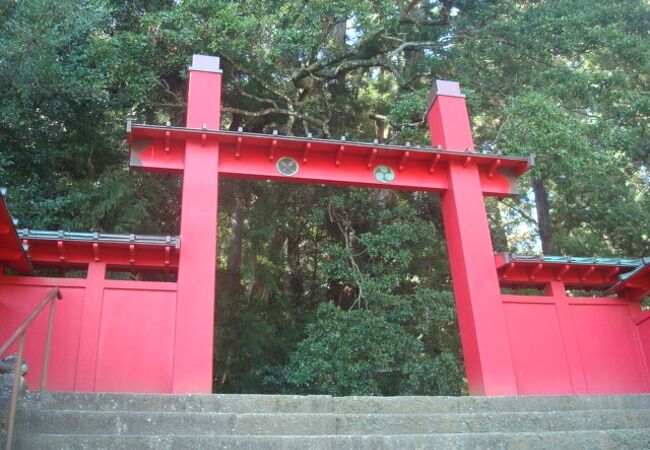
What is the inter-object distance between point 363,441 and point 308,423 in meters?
0.51

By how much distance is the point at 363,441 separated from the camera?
167 inches

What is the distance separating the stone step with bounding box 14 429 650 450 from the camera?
155 inches

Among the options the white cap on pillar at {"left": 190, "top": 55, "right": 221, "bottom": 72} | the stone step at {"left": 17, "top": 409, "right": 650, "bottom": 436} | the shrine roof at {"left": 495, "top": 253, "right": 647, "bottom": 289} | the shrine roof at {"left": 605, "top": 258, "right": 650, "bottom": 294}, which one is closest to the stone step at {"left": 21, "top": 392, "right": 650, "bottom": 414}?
the stone step at {"left": 17, "top": 409, "right": 650, "bottom": 436}

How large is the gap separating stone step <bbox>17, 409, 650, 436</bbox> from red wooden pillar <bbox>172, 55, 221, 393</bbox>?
1391mm

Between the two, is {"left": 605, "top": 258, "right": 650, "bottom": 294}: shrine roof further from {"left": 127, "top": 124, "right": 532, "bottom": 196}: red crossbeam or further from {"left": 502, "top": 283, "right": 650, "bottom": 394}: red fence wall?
{"left": 127, "top": 124, "right": 532, "bottom": 196}: red crossbeam

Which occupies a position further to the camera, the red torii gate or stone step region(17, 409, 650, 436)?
the red torii gate

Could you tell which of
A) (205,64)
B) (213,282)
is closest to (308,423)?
(213,282)

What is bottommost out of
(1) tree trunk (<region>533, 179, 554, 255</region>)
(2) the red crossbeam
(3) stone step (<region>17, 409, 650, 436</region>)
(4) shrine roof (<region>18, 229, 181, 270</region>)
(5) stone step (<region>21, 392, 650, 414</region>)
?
(3) stone step (<region>17, 409, 650, 436</region>)

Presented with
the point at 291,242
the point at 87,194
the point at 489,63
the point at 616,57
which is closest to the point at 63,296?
the point at 87,194

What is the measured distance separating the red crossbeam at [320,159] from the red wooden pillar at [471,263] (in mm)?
258

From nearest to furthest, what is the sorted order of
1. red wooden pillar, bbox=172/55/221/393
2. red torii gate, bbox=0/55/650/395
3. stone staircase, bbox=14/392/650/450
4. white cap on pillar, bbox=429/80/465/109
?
stone staircase, bbox=14/392/650/450 → red wooden pillar, bbox=172/55/221/393 → red torii gate, bbox=0/55/650/395 → white cap on pillar, bbox=429/80/465/109

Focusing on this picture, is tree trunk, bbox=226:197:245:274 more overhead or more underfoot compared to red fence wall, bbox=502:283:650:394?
more overhead

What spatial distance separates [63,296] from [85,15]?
4989 millimetres

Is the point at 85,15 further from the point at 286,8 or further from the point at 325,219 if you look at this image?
the point at 325,219
